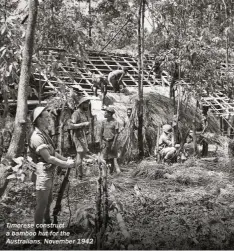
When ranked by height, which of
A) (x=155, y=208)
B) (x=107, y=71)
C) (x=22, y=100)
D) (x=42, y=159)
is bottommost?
(x=155, y=208)

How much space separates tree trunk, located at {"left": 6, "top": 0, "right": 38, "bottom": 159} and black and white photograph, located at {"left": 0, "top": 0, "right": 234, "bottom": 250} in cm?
1

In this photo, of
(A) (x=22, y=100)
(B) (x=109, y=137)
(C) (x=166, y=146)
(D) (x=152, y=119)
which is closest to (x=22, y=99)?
(A) (x=22, y=100)

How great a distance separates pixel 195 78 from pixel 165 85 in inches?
120

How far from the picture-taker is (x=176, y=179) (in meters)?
6.72

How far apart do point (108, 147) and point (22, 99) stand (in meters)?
3.37

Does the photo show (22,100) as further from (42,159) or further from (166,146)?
(166,146)

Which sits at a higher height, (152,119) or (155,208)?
(152,119)

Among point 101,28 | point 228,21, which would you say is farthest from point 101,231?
point 101,28

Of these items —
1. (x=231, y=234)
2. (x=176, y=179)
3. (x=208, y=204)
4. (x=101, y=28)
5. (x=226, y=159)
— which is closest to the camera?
(x=231, y=234)

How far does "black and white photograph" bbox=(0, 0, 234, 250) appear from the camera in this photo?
3.78m

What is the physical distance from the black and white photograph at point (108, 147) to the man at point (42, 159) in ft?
0.04

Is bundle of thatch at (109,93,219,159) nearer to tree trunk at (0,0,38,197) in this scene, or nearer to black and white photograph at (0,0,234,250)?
black and white photograph at (0,0,234,250)

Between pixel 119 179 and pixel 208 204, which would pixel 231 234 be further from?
pixel 119 179

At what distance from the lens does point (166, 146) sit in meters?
8.48
